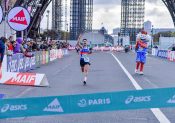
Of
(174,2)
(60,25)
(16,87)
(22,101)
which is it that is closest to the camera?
(22,101)

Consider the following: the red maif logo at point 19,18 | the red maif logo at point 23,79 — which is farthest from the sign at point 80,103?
the red maif logo at point 19,18

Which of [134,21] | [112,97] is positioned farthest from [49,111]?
[134,21]

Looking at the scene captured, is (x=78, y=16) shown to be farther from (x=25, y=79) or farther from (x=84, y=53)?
(x=25, y=79)

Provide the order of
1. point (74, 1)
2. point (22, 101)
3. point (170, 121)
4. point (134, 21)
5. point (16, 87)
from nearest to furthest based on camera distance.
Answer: point (22, 101), point (170, 121), point (16, 87), point (74, 1), point (134, 21)

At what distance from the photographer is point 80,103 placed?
313 inches

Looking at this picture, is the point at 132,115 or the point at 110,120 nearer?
the point at 110,120

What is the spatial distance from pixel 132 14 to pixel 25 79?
160988 mm

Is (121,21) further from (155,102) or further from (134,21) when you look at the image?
(155,102)

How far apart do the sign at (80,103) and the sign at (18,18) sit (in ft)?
36.0

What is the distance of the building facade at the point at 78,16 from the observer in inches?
6407

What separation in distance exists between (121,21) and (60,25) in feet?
161

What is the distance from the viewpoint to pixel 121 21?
178 meters

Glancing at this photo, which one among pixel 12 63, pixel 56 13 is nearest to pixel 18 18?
pixel 12 63

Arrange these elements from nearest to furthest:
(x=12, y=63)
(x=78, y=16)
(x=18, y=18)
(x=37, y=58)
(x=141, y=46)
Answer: (x=18, y=18) → (x=12, y=63) → (x=141, y=46) → (x=37, y=58) → (x=78, y=16)
